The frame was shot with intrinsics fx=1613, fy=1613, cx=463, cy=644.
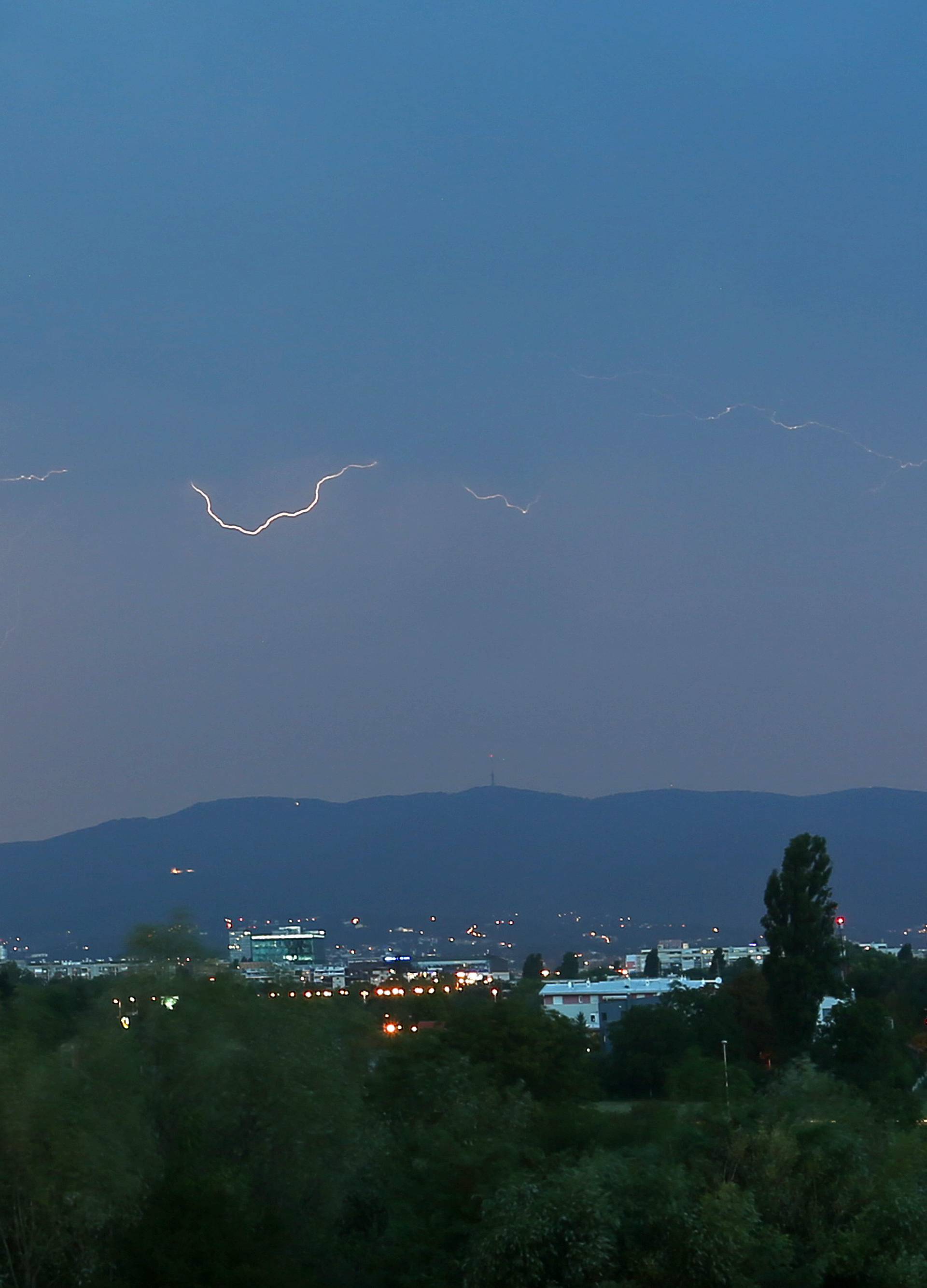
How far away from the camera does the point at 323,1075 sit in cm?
1984

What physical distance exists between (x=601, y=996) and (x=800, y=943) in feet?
97.1

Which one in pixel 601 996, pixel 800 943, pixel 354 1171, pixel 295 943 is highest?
pixel 800 943

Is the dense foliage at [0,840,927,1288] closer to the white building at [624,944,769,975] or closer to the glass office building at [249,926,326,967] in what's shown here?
the white building at [624,944,769,975]

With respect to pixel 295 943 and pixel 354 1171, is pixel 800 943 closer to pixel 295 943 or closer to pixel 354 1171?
pixel 354 1171

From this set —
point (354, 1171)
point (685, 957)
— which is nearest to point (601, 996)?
point (354, 1171)

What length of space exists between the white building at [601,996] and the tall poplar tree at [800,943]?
1611 centimetres

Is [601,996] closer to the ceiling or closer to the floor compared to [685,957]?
closer to the ceiling

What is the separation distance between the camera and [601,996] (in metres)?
80.1

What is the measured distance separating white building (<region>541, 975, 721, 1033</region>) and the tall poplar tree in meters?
16.1

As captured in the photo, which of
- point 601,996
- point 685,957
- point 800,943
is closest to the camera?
point 800,943

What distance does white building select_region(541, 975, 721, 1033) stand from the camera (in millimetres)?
74750

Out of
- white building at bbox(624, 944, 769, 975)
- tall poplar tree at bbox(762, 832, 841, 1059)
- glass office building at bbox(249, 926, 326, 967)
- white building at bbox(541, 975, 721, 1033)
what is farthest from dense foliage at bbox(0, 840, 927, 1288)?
glass office building at bbox(249, 926, 326, 967)

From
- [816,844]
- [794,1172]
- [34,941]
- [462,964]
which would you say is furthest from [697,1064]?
[34,941]

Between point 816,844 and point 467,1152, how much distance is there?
3704 centimetres
